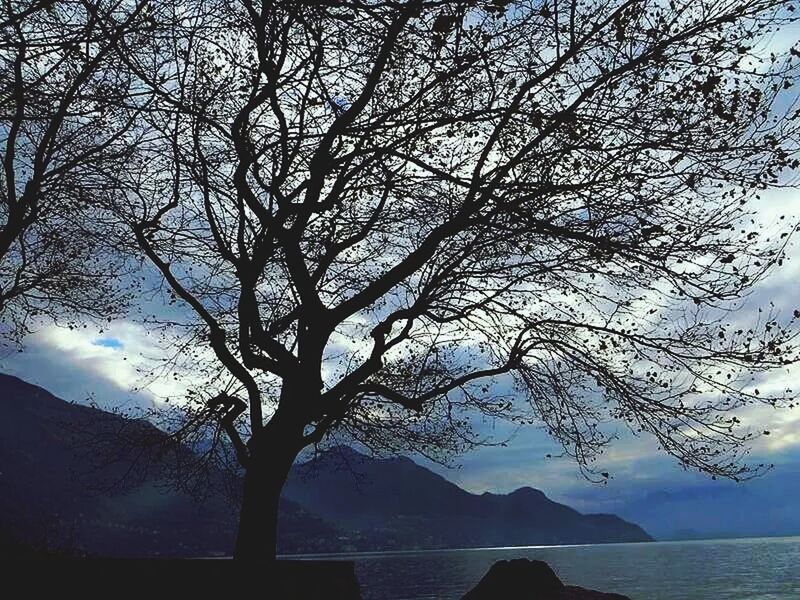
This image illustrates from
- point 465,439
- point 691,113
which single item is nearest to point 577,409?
point 465,439

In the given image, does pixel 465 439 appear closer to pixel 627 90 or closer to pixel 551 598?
pixel 551 598

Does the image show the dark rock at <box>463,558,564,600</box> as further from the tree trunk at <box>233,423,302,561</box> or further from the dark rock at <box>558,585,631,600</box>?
the tree trunk at <box>233,423,302,561</box>

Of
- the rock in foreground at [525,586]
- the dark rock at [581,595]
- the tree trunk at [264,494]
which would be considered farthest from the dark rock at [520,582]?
the tree trunk at [264,494]

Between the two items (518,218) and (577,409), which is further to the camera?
(577,409)

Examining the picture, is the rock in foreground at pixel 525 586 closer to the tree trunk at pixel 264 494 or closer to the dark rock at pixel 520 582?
the dark rock at pixel 520 582

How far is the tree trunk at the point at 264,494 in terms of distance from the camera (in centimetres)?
1216

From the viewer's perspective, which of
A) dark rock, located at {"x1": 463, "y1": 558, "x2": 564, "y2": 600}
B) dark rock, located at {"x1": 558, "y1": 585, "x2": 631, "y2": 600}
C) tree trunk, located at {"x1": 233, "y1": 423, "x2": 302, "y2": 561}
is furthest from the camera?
dark rock, located at {"x1": 463, "y1": 558, "x2": 564, "y2": 600}

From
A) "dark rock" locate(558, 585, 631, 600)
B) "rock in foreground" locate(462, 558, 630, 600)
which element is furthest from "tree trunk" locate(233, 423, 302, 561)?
"dark rock" locate(558, 585, 631, 600)

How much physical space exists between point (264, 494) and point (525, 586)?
32.9ft

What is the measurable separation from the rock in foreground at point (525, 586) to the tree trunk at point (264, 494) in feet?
29.8

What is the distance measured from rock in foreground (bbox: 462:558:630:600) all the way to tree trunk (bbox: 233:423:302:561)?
9089 mm

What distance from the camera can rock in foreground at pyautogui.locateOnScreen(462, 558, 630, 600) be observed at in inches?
731

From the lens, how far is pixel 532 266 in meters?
13.7

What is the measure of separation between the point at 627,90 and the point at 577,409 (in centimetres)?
787
